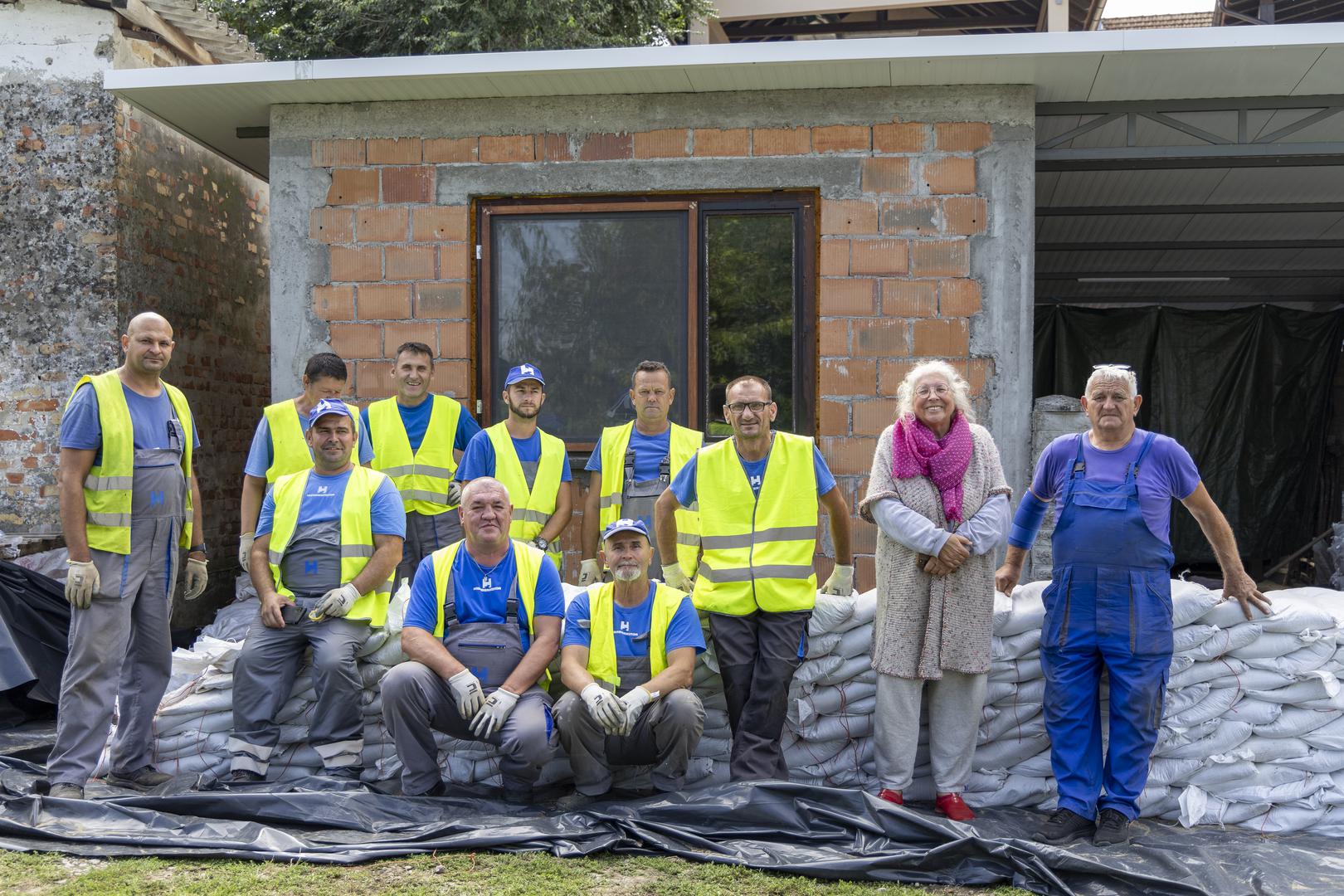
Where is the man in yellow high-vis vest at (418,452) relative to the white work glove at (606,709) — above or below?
above

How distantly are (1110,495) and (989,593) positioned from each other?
60cm

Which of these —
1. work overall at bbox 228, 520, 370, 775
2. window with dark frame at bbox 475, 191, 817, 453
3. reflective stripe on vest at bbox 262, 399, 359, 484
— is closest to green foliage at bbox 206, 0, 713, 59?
window with dark frame at bbox 475, 191, 817, 453

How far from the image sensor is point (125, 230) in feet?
26.5

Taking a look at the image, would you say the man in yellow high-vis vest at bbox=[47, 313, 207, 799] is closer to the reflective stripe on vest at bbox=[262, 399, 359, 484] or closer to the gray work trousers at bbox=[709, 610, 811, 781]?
the reflective stripe on vest at bbox=[262, 399, 359, 484]

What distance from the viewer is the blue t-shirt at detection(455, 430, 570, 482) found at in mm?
5684

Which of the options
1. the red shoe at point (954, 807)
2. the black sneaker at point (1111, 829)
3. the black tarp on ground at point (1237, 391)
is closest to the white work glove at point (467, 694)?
the red shoe at point (954, 807)

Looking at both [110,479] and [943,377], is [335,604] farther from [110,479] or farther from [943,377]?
[943,377]

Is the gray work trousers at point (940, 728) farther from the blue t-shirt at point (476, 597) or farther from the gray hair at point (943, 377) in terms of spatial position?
the blue t-shirt at point (476, 597)

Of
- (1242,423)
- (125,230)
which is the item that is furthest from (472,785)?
(1242,423)

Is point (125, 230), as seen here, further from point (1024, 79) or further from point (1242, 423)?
point (1242, 423)

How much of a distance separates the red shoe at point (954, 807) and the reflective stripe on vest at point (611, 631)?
123cm

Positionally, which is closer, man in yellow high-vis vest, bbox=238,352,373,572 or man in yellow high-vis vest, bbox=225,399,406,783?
man in yellow high-vis vest, bbox=225,399,406,783

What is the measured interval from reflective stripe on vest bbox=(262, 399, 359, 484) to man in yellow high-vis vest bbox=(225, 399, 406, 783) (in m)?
0.61

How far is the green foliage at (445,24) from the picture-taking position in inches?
549
